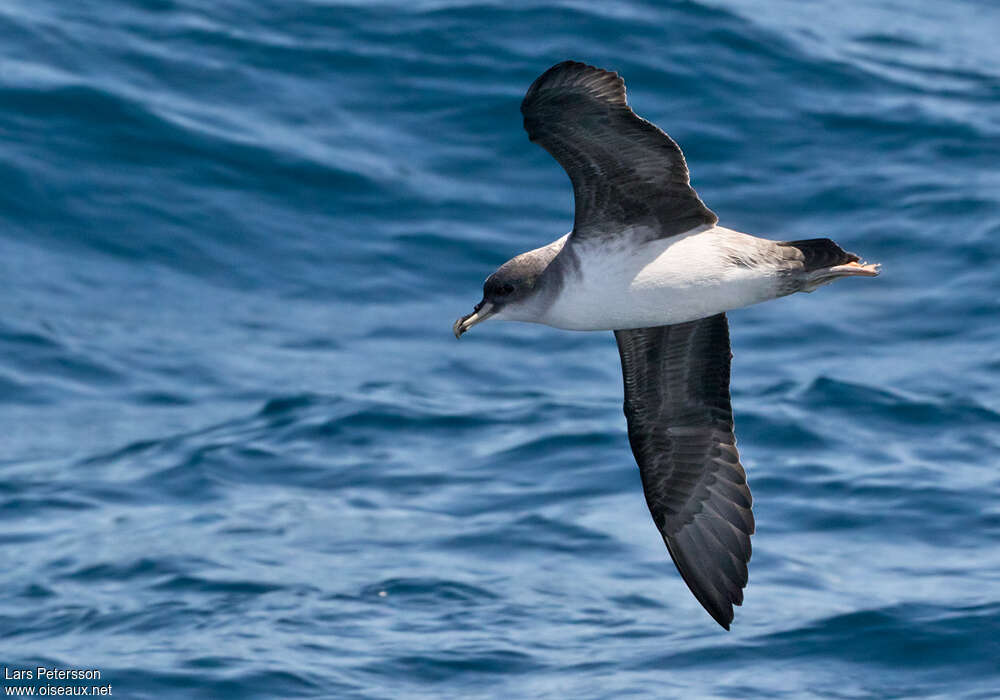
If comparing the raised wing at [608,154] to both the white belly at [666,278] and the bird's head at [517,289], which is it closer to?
the white belly at [666,278]

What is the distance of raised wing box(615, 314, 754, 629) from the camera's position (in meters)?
9.22

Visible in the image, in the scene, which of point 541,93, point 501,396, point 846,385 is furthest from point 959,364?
point 541,93

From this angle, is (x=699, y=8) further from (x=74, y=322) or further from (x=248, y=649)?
(x=248, y=649)

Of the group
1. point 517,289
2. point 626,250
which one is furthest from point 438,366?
point 626,250

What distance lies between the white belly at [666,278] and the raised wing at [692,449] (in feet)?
4.11

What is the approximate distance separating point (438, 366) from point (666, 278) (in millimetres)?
7084

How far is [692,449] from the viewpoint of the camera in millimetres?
9391

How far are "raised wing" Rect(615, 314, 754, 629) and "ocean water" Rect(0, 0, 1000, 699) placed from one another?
150 centimetres

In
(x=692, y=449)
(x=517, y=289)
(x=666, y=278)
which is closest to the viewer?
(x=666, y=278)

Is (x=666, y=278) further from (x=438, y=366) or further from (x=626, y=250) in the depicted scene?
(x=438, y=366)

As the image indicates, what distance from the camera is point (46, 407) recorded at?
14.3 metres

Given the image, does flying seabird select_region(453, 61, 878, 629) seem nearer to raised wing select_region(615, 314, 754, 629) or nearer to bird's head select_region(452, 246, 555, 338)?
bird's head select_region(452, 246, 555, 338)

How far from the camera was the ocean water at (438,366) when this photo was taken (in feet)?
36.4

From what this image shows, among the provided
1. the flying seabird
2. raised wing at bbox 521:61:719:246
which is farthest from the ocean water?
raised wing at bbox 521:61:719:246
